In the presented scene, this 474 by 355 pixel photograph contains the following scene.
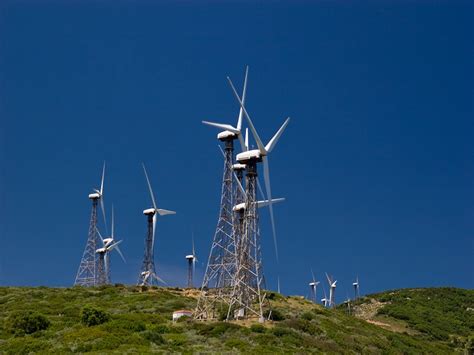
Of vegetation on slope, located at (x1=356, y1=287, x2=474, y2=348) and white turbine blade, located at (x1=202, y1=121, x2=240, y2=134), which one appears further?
vegetation on slope, located at (x1=356, y1=287, x2=474, y2=348)

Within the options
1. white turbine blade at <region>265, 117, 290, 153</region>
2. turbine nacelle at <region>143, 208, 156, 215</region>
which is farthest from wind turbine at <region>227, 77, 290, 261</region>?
turbine nacelle at <region>143, 208, 156, 215</region>

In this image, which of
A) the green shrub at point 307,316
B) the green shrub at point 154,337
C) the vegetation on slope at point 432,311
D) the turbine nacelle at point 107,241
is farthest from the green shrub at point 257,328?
Result: the turbine nacelle at point 107,241

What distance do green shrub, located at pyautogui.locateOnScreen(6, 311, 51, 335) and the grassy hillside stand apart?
0.09 meters

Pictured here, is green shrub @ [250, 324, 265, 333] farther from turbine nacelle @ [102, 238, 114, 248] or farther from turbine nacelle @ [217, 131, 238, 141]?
turbine nacelle @ [102, 238, 114, 248]

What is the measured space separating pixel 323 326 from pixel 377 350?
6.43m

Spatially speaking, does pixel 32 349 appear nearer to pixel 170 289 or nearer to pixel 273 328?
pixel 273 328

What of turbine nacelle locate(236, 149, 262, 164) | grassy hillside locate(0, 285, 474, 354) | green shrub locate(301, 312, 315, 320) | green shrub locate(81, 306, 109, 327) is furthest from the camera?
green shrub locate(301, 312, 315, 320)

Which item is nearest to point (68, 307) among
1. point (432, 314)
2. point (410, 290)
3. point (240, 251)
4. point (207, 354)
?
point (240, 251)

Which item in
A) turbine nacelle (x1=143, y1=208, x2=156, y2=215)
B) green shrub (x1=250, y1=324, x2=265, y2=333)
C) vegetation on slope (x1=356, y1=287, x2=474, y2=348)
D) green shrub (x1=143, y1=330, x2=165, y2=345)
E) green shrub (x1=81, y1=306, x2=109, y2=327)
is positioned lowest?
green shrub (x1=143, y1=330, x2=165, y2=345)

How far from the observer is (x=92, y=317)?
2480 inches

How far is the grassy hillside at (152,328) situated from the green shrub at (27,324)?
9 centimetres

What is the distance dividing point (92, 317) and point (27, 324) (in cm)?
579

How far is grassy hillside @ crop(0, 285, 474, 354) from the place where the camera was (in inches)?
2156

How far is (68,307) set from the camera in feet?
260
